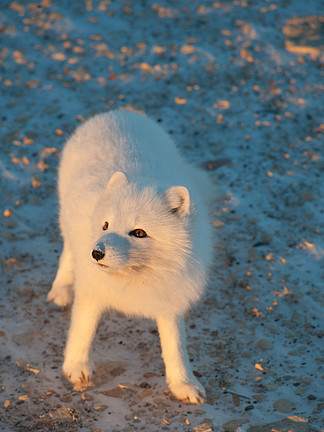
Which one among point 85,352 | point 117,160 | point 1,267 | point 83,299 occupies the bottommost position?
point 1,267

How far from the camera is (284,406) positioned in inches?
144

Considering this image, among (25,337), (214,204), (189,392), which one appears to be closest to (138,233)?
(189,392)

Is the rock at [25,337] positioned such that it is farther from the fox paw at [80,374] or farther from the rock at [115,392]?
the rock at [115,392]

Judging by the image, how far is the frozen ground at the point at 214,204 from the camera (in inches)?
149

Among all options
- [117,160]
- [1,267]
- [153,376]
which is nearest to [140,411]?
[153,376]

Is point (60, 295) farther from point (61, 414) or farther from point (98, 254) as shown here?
point (98, 254)

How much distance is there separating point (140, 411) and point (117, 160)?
180cm

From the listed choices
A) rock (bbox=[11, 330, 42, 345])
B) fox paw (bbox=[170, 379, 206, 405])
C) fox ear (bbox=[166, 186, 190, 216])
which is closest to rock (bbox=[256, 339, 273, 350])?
fox paw (bbox=[170, 379, 206, 405])

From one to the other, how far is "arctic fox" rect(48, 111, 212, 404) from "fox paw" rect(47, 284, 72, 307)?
2.49ft

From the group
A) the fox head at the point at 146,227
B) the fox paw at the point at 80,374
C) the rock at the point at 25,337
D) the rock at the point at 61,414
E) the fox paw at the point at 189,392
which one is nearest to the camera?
the fox head at the point at 146,227

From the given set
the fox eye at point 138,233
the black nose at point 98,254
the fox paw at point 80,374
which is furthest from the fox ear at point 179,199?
the fox paw at point 80,374

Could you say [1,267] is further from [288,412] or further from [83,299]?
[288,412]

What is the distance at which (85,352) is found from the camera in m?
3.92

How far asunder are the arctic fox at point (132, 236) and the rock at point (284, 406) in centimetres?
52
